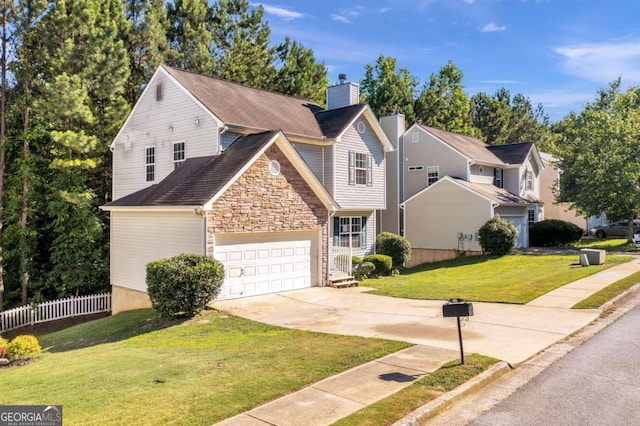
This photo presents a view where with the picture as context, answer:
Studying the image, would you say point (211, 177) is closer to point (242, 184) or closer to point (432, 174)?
point (242, 184)

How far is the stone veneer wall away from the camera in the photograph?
15.4 m

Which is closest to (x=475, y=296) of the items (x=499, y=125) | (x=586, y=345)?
(x=586, y=345)

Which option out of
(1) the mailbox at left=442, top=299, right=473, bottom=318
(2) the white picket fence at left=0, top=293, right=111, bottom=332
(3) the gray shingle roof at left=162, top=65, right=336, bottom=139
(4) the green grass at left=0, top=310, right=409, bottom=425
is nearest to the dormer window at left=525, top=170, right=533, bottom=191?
(3) the gray shingle roof at left=162, top=65, right=336, bottom=139

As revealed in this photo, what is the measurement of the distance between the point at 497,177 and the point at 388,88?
19167 millimetres

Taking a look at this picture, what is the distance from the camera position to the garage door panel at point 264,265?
15.8 metres

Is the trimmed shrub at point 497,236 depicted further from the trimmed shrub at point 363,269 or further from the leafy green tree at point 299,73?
the leafy green tree at point 299,73

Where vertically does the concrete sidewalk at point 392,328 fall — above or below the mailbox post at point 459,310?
below

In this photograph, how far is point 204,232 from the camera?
14859 millimetres

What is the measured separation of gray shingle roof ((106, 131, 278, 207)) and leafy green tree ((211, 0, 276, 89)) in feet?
64.2

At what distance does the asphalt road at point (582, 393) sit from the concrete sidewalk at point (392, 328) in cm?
74

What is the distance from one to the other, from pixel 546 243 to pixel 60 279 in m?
30.7

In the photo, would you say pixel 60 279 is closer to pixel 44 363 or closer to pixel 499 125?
pixel 44 363

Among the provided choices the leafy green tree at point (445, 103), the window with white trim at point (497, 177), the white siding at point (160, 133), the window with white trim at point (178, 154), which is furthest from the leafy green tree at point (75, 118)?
the leafy green tree at point (445, 103)

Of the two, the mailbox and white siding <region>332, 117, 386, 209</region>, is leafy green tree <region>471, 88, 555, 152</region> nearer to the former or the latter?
white siding <region>332, 117, 386, 209</region>
